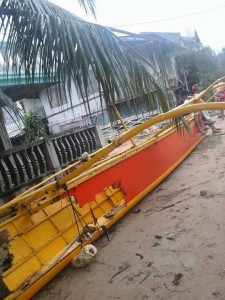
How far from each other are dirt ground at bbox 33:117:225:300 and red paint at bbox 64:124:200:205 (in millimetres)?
408

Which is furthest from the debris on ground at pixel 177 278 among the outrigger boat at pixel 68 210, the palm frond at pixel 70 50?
the palm frond at pixel 70 50

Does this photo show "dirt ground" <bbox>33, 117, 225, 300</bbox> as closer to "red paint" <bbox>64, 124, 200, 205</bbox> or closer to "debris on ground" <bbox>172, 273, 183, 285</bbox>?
"debris on ground" <bbox>172, 273, 183, 285</bbox>

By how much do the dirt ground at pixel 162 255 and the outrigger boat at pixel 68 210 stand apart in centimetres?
22

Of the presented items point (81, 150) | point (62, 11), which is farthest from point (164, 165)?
point (62, 11)

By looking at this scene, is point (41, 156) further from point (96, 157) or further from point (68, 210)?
point (96, 157)

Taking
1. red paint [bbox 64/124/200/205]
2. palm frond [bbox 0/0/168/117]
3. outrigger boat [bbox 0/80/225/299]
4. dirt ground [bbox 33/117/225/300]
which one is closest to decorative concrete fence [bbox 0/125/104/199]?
outrigger boat [bbox 0/80/225/299]

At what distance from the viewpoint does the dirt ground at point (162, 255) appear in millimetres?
2928

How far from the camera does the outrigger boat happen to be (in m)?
3.33

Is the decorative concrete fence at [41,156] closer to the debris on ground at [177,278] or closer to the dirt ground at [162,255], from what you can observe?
the dirt ground at [162,255]

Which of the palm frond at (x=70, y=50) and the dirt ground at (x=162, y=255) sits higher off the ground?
the palm frond at (x=70, y=50)

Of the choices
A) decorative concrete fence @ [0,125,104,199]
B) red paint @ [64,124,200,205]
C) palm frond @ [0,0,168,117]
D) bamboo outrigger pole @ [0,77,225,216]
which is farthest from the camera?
decorative concrete fence @ [0,125,104,199]

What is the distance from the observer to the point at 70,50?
237cm

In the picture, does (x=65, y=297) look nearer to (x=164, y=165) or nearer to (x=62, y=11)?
(x=62, y=11)

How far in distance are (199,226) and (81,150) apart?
4169 mm
